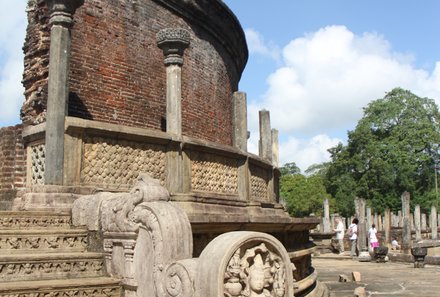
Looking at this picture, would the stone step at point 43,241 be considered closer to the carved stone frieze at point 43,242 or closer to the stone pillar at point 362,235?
the carved stone frieze at point 43,242

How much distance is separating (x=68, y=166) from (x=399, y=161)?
4557cm

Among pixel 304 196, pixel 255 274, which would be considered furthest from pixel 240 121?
pixel 304 196

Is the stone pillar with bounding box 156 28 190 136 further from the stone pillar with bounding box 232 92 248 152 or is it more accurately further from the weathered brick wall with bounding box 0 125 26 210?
the weathered brick wall with bounding box 0 125 26 210

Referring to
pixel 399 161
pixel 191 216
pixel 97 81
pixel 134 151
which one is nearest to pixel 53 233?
pixel 191 216

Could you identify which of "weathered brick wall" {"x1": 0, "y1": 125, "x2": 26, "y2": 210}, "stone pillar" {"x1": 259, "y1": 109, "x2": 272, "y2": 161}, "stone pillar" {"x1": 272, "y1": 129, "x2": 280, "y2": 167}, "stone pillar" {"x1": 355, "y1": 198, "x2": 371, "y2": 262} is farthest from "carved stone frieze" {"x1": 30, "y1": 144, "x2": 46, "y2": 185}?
"stone pillar" {"x1": 355, "y1": 198, "x2": 371, "y2": 262}

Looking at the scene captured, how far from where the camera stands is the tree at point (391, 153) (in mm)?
48156

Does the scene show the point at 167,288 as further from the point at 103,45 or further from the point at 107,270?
the point at 103,45

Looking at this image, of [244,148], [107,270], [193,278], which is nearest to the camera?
[193,278]

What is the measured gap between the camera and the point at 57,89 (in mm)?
6273

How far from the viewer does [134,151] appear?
6449mm

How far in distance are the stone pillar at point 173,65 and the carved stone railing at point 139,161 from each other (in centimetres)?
58

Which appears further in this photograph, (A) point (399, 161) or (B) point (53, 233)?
(A) point (399, 161)

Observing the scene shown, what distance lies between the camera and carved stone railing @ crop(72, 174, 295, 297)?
3.40m

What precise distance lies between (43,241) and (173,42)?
148 inches
